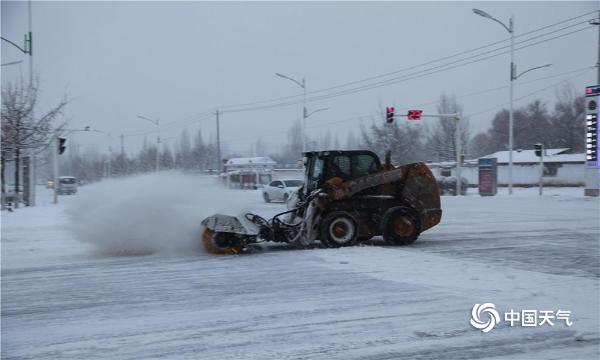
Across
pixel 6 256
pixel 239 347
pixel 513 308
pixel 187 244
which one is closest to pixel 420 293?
pixel 513 308

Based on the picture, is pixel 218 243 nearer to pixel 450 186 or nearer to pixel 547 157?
pixel 450 186

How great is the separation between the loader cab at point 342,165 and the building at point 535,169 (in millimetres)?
44404

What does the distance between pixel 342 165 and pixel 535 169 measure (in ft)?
183

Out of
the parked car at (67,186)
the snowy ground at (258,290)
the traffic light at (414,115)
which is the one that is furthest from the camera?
the parked car at (67,186)

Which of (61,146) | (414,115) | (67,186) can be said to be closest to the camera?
(61,146)

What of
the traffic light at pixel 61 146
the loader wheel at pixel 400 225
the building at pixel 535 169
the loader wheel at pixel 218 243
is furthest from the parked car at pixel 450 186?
the loader wheel at pixel 218 243

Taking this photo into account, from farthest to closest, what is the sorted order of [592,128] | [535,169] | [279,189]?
[535,169]
[279,189]
[592,128]

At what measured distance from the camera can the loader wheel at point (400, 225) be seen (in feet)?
43.5

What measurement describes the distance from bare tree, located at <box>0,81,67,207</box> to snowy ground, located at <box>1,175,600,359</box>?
38.9 ft

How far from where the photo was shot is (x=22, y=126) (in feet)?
87.1

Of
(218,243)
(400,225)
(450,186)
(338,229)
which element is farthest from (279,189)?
(218,243)

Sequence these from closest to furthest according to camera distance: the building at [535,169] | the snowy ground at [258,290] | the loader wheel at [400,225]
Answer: the snowy ground at [258,290] < the loader wheel at [400,225] < the building at [535,169]

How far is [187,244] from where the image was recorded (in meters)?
12.7

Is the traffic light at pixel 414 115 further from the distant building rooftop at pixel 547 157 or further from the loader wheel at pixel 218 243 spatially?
the distant building rooftop at pixel 547 157
